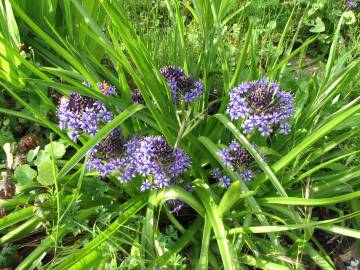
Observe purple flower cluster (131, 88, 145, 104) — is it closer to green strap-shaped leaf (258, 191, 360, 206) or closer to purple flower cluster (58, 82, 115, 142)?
purple flower cluster (58, 82, 115, 142)

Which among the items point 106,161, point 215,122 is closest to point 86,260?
point 106,161

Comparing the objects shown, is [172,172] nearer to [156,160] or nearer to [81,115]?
[156,160]

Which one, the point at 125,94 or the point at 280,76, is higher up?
the point at 280,76

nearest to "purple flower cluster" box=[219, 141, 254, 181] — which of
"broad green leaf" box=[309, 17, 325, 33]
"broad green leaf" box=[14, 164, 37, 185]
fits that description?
"broad green leaf" box=[14, 164, 37, 185]

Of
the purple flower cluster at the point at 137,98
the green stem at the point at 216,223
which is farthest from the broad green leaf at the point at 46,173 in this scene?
the green stem at the point at 216,223

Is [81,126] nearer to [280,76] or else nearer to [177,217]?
[177,217]


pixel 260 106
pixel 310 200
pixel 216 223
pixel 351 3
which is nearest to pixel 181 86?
pixel 260 106

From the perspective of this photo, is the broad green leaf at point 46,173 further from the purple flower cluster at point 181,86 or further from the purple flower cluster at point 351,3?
the purple flower cluster at point 351,3
